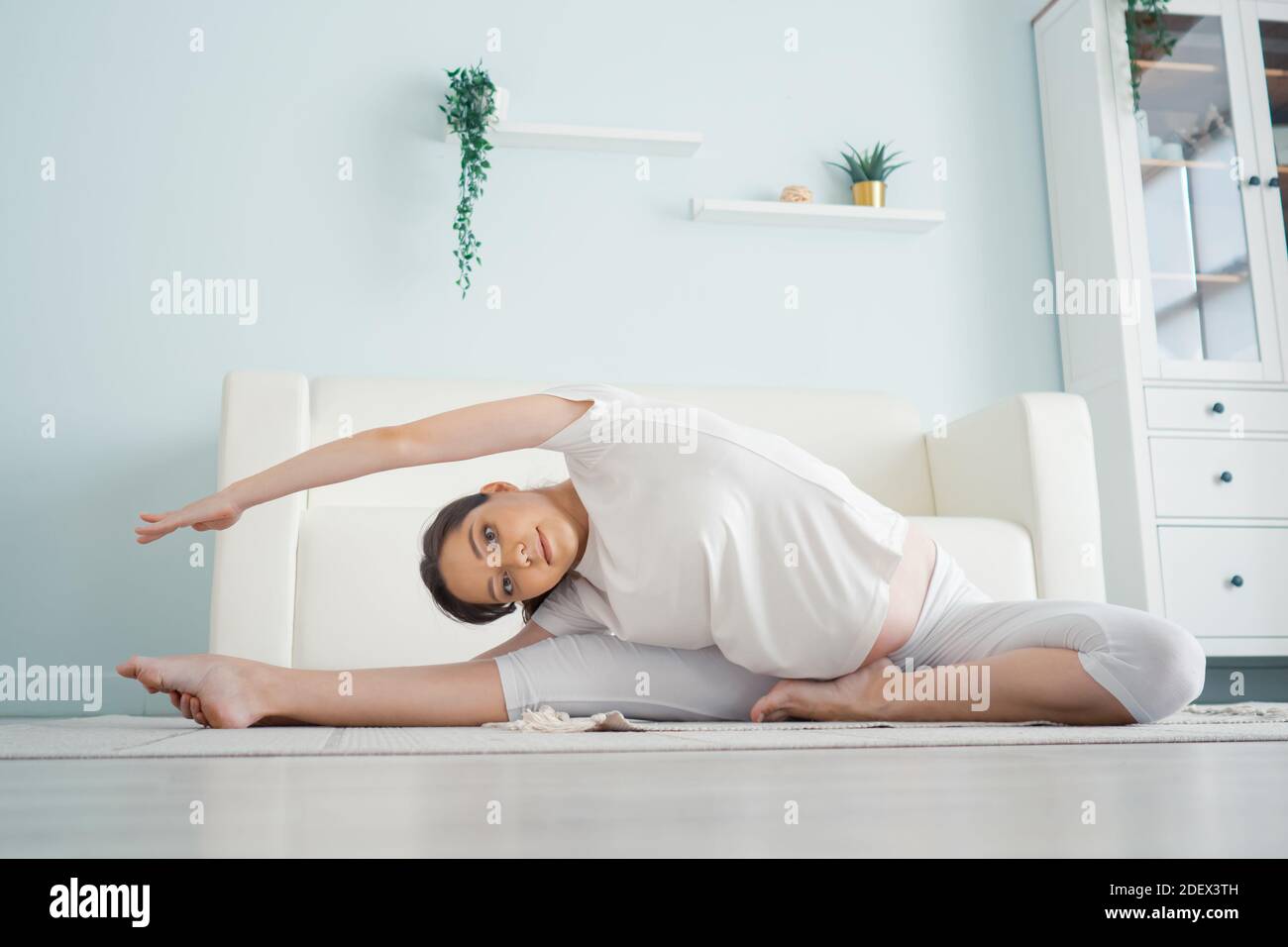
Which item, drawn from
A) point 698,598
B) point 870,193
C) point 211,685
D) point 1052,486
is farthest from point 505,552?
point 870,193

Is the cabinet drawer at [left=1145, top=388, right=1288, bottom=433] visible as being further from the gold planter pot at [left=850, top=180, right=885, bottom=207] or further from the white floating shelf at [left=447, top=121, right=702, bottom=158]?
the white floating shelf at [left=447, top=121, right=702, bottom=158]

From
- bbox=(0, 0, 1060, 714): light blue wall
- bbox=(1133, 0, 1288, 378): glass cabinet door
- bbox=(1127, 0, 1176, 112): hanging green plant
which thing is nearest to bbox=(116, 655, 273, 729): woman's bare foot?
bbox=(0, 0, 1060, 714): light blue wall

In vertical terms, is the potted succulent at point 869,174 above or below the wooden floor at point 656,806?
above

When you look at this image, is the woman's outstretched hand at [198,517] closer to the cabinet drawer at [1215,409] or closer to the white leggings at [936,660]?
the white leggings at [936,660]

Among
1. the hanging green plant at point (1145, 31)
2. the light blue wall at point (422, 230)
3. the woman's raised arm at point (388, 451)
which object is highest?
the hanging green plant at point (1145, 31)

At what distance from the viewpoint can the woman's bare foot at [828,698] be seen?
4.37ft

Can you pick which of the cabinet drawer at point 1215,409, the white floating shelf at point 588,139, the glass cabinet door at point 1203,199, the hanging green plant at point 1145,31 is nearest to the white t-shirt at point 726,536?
the white floating shelf at point 588,139

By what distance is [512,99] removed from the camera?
3129mm

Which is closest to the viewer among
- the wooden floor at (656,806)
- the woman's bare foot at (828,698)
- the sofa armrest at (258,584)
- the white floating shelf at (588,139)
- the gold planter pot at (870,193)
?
the wooden floor at (656,806)

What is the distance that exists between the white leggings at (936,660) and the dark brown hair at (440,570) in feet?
0.29

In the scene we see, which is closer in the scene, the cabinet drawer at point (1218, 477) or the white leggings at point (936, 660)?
the white leggings at point (936, 660)

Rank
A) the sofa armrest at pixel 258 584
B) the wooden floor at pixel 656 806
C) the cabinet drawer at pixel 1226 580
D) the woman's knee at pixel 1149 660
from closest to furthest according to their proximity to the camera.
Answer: the wooden floor at pixel 656 806, the woman's knee at pixel 1149 660, the sofa armrest at pixel 258 584, the cabinet drawer at pixel 1226 580

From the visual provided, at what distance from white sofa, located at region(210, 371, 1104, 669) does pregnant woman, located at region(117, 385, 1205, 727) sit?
552mm
